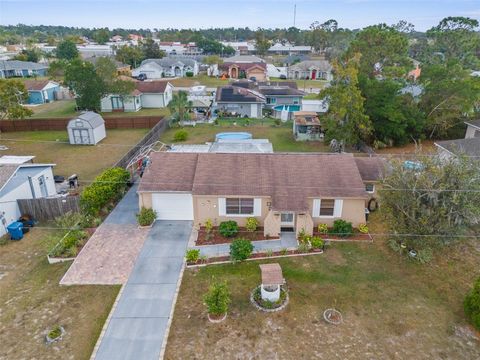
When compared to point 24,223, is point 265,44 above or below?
above

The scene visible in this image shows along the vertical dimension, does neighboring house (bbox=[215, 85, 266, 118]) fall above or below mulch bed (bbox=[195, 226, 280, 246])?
above

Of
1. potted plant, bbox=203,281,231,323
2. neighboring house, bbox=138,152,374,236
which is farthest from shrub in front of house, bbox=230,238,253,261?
potted plant, bbox=203,281,231,323

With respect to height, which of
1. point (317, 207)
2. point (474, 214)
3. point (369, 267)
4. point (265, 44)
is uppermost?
point (265, 44)

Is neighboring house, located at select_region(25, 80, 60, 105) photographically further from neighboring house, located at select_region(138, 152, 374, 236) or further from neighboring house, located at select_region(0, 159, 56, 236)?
neighboring house, located at select_region(138, 152, 374, 236)

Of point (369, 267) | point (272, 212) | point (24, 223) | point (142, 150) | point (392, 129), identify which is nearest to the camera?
point (369, 267)

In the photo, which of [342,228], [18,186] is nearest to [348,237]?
[342,228]

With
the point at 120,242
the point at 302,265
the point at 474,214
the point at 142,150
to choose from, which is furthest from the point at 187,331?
the point at 142,150

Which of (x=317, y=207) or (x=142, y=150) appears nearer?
(x=317, y=207)

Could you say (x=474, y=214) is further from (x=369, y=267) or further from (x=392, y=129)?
(x=392, y=129)
